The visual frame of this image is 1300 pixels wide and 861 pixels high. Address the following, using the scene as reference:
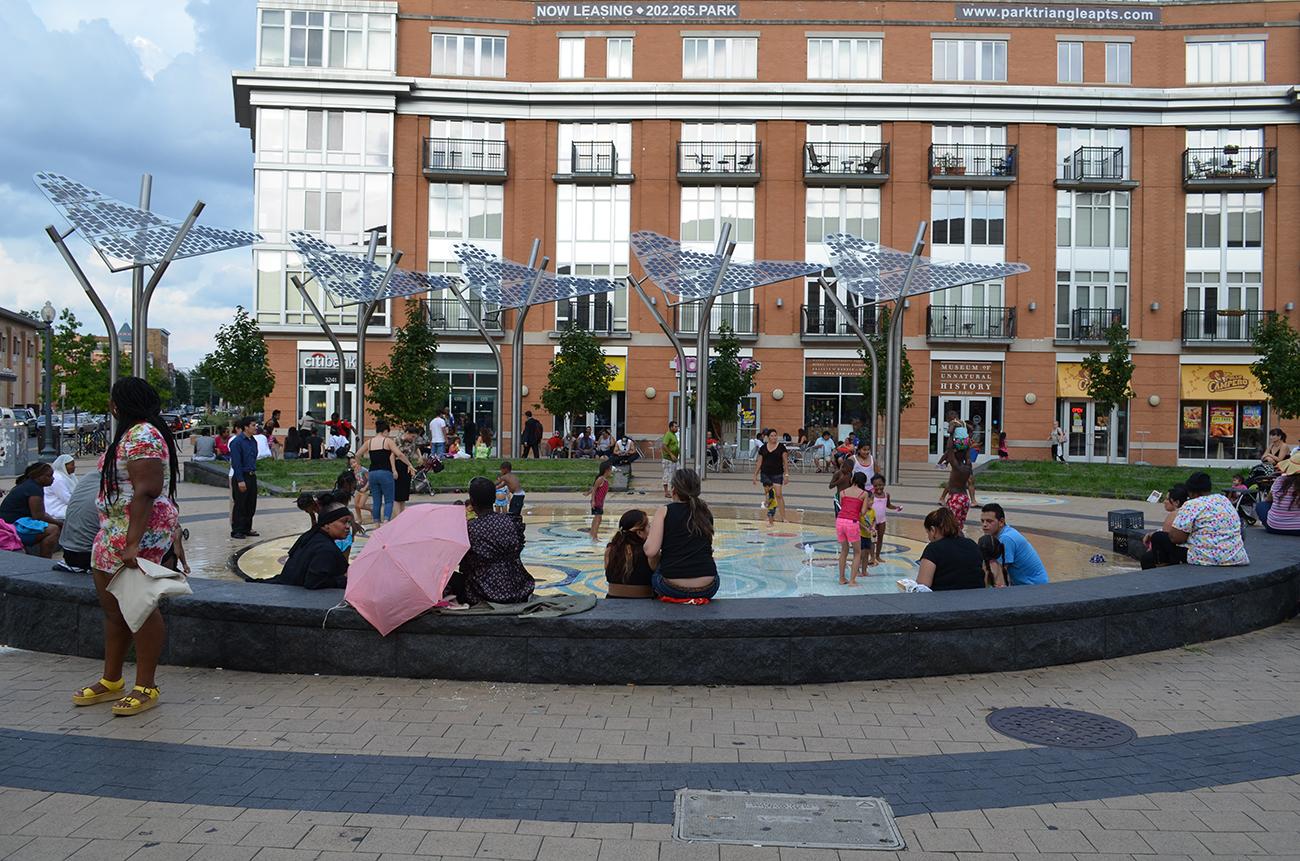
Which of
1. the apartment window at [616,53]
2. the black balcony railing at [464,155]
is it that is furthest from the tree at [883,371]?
the black balcony railing at [464,155]

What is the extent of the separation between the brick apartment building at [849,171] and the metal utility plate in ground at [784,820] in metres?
36.9

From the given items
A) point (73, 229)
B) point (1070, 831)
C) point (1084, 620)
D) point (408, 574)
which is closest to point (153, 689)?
point (408, 574)

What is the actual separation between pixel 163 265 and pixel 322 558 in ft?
49.3

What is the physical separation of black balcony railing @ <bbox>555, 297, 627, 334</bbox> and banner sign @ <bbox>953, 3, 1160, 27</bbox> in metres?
18.6

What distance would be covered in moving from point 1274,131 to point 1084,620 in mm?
42454

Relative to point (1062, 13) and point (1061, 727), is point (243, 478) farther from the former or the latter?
point (1062, 13)

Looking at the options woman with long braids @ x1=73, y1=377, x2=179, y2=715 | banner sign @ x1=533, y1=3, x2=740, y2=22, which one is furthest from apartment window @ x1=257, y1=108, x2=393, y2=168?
woman with long braids @ x1=73, y1=377, x2=179, y2=715

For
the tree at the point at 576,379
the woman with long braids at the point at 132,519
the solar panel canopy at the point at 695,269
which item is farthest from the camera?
the tree at the point at 576,379

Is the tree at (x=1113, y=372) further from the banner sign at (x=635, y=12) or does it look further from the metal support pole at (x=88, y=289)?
the metal support pole at (x=88, y=289)

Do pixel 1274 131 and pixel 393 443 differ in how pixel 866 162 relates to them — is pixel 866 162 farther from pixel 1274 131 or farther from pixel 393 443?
pixel 393 443

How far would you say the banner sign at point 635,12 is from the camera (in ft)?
137

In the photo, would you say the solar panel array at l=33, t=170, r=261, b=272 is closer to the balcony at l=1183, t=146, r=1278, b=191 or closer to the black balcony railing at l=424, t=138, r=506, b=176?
the black balcony railing at l=424, t=138, r=506, b=176

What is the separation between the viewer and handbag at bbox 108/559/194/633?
230 inches

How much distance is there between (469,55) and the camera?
42312 millimetres
